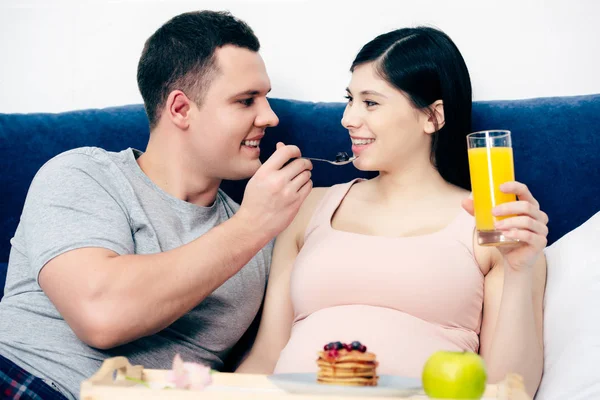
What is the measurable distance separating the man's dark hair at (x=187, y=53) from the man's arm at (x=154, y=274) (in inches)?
17.3

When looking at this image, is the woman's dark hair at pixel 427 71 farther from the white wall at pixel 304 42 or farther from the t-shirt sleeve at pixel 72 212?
the t-shirt sleeve at pixel 72 212

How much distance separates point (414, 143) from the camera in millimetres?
1875

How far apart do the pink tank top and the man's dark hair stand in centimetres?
58

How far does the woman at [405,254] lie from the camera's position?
153 centimetres

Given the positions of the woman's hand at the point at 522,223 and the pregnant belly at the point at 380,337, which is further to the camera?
the pregnant belly at the point at 380,337

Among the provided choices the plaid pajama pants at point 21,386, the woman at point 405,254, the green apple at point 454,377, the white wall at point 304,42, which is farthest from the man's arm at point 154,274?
the white wall at point 304,42

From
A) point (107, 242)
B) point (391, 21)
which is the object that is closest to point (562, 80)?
point (391, 21)

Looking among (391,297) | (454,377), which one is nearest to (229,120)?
(391,297)

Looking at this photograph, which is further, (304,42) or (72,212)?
(304,42)

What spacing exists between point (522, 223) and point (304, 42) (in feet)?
4.33

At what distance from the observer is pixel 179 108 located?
76.0 inches

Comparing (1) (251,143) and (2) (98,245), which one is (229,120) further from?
(2) (98,245)

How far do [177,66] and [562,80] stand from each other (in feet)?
4.06

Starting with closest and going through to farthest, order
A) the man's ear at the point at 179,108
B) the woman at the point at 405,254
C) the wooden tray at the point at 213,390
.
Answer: the wooden tray at the point at 213,390 < the woman at the point at 405,254 < the man's ear at the point at 179,108
